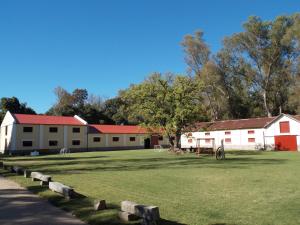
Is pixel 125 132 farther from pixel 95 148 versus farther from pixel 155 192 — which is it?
pixel 155 192

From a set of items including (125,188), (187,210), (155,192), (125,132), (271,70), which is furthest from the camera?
(125,132)

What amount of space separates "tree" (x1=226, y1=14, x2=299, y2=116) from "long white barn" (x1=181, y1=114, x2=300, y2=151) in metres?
8.42

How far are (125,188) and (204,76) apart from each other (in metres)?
46.5

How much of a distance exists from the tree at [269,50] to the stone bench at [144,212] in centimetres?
4925

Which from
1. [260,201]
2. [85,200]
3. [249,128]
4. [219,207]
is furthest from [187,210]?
[249,128]

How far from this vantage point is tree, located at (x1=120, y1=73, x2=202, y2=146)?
38281 millimetres

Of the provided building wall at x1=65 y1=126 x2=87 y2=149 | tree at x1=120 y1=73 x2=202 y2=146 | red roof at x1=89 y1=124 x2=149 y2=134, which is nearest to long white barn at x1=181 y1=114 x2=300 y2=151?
tree at x1=120 y1=73 x2=202 y2=146

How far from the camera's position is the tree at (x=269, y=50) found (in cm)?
5241

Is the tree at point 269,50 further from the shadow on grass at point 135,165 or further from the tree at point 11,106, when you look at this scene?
the tree at point 11,106

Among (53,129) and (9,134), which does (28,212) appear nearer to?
(9,134)

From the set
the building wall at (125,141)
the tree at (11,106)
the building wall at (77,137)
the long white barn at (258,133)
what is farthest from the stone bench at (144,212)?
the tree at (11,106)

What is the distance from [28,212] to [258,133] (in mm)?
44271

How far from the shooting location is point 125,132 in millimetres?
62906

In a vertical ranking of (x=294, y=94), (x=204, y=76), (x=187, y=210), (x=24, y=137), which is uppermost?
(x=204, y=76)
